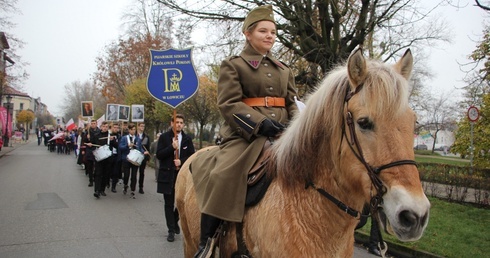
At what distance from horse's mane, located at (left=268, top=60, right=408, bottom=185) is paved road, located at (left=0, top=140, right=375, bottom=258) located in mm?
4573

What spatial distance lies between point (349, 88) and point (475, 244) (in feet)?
21.6

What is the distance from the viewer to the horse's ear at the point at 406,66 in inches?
84.5

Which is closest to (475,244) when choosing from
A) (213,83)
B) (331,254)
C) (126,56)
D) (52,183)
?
(331,254)

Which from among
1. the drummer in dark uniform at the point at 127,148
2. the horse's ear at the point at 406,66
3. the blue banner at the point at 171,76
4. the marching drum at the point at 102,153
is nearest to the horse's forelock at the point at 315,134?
the horse's ear at the point at 406,66

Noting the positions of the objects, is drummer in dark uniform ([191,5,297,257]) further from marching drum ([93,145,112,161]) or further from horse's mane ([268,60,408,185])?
marching drum ([93,145,112,161])

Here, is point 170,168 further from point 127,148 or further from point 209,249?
point 127,148

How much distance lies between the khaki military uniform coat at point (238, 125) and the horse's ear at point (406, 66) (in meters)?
0.98

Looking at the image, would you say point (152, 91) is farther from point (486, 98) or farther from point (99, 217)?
point (486, 98)

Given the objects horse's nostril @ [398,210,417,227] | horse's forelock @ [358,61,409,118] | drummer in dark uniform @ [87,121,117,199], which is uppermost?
horse's forelock @ [358,61,409,118]

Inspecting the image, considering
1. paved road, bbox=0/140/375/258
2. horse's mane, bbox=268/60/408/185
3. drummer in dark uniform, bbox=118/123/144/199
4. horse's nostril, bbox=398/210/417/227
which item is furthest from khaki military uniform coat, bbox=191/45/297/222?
drummer in dark uniform, bbox=118/123/144/199

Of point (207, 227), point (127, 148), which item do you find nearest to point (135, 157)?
point (127, 148)

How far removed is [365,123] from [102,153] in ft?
38.2

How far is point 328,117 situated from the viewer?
2.19 metres

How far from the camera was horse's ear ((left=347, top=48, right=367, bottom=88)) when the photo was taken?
1.95 m
